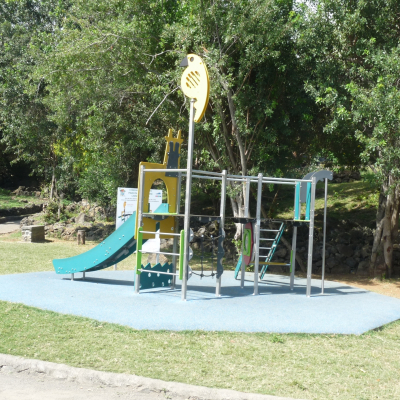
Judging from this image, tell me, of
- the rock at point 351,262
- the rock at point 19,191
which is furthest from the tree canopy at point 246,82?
the rock at point 19,191

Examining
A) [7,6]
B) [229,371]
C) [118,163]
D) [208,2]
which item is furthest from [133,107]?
[7,6]

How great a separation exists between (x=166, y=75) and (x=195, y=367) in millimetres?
8758

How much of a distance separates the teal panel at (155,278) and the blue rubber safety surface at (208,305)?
0.56 feet

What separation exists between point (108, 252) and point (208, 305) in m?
2.54

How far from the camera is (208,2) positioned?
11.2 metres

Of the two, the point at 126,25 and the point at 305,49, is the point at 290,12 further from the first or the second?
the point at 126,25

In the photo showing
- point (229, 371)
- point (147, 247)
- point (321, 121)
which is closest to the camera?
point (229, 371)

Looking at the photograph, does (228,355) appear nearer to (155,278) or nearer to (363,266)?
(155,278)

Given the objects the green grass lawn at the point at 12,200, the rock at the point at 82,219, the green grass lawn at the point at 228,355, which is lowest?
the green grass lawn at the point at 228,355

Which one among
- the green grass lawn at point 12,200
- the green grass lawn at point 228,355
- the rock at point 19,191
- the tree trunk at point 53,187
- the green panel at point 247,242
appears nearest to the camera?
the green grass lawn at point 228,355

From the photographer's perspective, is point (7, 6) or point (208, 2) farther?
point (7, 6)

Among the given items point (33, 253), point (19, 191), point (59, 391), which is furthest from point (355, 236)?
point (19, 191)

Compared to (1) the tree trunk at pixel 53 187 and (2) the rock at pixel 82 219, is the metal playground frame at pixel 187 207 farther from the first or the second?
(1) the tree trunk at pixel 53 187

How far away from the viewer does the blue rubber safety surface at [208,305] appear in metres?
6.58
